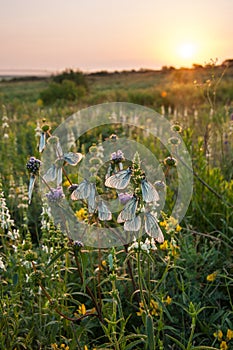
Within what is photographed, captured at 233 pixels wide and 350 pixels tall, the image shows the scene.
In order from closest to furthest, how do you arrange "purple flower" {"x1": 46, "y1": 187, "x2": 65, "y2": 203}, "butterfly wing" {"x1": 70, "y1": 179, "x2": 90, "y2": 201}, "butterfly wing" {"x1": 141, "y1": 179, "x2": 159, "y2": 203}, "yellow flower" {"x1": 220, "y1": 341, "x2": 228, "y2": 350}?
1. "butterfly wing" {"x1": 141, "y1": 179, "x2": 159, "y2": 203}
2. "butterfly wing" {"x1": 70, "y1": 179, "x2": 90, "y2": 201}
3. "purple flower" {"x1": 46, "y1": 187, "x2": 65, "y2": 203}
4. "yellow flower" {"x1": 220, "y1": 341, "x2": 228, "y2": 350}

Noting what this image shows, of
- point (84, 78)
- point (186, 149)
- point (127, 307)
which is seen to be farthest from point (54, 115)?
point (84, 78)

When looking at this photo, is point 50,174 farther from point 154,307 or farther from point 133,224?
point 154,307

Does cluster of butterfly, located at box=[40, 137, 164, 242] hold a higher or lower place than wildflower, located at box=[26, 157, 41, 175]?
lower

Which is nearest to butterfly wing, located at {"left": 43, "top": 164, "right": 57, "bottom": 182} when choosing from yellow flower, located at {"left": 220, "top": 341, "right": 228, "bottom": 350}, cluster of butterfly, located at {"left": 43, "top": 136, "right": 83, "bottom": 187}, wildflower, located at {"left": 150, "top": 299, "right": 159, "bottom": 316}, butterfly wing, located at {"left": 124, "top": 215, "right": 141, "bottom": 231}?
cluster of butterfly, located at {"left": 43, "top": 136, "right": 83, "bottom": 187}

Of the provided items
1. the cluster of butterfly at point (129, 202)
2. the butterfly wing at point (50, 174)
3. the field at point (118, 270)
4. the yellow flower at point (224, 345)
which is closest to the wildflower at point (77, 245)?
the field at point (118, 270)

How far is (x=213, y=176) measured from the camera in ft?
8.54

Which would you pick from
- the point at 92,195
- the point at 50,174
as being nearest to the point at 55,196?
the point at 50,174

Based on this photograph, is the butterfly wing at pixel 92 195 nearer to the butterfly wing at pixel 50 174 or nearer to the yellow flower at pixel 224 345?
the butterfly wing at pixel 50 174

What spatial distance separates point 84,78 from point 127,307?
16118 millimetres

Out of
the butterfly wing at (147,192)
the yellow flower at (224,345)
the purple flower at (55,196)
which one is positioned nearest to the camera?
the butterfly wing at (147,192)

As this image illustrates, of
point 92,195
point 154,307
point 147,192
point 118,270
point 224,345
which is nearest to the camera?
point 147,192

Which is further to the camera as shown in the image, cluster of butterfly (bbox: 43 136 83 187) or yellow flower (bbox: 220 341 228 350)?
yellow flower (bbox: 220 341 228 350)

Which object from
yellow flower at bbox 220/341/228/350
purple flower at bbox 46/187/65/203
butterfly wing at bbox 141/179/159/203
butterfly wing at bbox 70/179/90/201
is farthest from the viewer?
yellow flower at bbox 220/341/228/350

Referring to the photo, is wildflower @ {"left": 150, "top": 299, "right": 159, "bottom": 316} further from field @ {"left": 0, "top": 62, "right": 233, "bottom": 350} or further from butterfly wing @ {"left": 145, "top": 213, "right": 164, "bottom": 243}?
butterfly wing @ {"left": 145, "top": 213, "right": 164, "bottom": 243}
